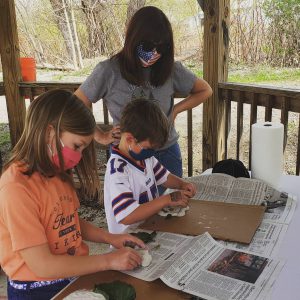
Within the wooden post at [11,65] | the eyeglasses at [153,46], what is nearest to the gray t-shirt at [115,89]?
the eyeglasses at [153,46]

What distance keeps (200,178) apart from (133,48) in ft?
2.26

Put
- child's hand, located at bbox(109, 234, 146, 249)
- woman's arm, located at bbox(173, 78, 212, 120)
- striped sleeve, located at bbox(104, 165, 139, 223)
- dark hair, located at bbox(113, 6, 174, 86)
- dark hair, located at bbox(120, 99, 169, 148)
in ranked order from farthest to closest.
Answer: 1. woman's arm, located at bbox(173, 78, 212, 120)
2. dark hair, located at bbox(113, 6, 174, 86)
3. dark hair, located at bbox(120, 99, 169, 148)
4. striped sleeve, located at bbox(104, 165, 139, 223)
5. child's hand, located at bbox(109, 234, 146, 249)

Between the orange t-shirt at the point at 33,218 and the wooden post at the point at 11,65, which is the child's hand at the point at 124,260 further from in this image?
the wooden post at the point at 11,65

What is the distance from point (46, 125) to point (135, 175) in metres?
0.53

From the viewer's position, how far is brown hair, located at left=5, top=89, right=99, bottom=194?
44.3 inches

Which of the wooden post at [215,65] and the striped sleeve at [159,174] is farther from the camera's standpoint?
the wooden post at [215,65]

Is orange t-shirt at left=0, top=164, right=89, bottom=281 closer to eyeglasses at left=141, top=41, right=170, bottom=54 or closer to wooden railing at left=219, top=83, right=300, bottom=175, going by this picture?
eyeglasses at left=141, top=41, right=170, bottom=54

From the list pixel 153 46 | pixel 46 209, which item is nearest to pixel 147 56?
pixel 153 46

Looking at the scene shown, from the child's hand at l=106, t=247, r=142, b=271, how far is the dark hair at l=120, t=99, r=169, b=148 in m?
0.53

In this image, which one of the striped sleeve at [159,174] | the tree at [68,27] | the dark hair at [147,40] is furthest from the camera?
the tree at [68,27]

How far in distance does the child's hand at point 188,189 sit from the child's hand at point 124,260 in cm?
51

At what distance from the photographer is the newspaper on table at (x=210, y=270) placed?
979mm

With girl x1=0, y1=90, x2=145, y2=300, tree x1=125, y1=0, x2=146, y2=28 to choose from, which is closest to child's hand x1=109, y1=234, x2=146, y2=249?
girl x1=0, y1=90, x2=145, y2=300

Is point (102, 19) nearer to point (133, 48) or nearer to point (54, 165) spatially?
point (133, 48)
